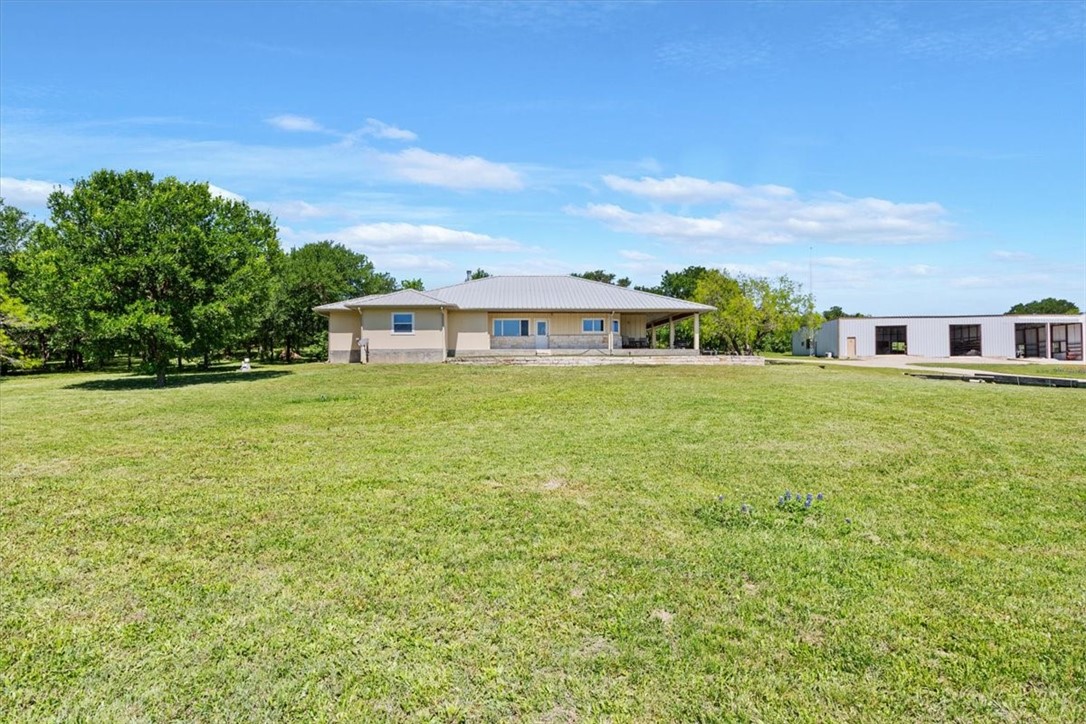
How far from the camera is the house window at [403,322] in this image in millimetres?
26703

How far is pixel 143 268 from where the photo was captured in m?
18.0

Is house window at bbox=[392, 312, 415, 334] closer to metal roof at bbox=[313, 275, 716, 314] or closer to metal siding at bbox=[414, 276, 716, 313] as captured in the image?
metal roof at bbox=[313, 275, 716, 314]

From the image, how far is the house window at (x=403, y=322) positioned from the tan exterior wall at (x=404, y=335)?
0.48 ft

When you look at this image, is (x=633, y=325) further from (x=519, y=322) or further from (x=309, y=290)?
(x=309, y=290)

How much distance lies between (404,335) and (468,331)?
10.6 ft

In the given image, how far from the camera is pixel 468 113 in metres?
16.3

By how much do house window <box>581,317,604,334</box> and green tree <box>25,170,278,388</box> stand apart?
15.0 metres

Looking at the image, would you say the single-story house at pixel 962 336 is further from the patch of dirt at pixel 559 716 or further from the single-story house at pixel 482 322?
the patch of dirt at pixel 559 716

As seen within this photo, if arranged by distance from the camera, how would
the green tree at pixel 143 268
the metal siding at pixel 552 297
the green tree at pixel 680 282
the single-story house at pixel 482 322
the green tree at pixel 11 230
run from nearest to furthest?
the green tree at pixel 143 268 → the single-story house at pixel 482 322 → the metal siding at pixel 552 297 → the green tree at pixel 11 230 → the green tree at pixel 680 282

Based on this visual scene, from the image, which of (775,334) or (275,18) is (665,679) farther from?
(775,334)

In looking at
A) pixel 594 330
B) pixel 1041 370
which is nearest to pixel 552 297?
pixel 594 330

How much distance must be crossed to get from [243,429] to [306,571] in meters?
6.36

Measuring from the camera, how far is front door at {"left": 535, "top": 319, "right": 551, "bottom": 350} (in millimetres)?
28312

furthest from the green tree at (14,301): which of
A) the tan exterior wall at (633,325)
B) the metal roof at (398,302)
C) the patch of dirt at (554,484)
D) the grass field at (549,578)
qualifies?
the tan exterior wall at (633,325)
